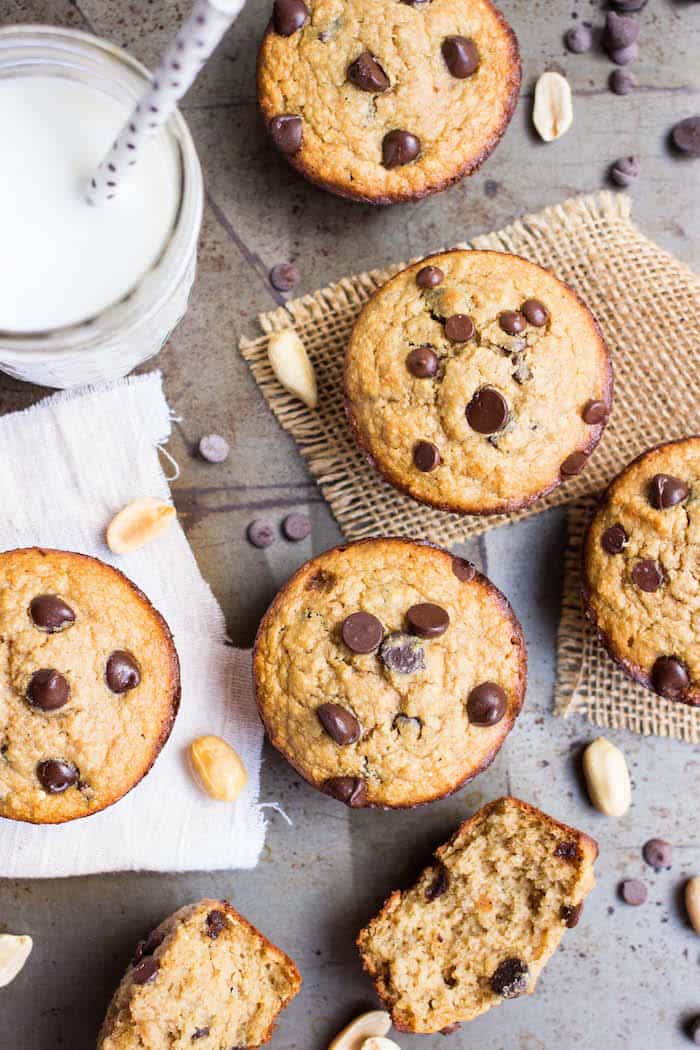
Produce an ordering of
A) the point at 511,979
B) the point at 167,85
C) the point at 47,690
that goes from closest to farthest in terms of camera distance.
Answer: the point at 167,85, the point at 47,690, the point at 511,979

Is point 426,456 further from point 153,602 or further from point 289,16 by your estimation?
point 289,16

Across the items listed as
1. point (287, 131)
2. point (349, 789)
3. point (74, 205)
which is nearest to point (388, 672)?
point (349, 789)

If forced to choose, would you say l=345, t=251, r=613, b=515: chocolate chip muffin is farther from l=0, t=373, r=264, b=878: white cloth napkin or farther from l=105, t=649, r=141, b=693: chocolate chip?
l=105, t=649, r=141, b=693: chocolate chip

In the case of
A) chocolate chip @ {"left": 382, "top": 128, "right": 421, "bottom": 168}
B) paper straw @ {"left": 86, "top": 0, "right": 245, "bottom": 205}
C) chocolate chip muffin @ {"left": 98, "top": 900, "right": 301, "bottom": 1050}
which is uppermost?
paper straw @ {"left": 86, "top": 0, "right": 245, "bottom": 205}

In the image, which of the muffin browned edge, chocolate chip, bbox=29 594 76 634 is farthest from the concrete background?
chocolate chip, bbox=29 594 76 634

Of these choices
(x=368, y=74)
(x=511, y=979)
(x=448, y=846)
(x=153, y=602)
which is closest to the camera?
(x=368, y=74)

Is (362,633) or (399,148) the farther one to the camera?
(399,148)
